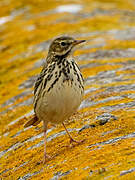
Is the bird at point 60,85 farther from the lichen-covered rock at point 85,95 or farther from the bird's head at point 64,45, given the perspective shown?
the lichen-covered rock at point 85,95

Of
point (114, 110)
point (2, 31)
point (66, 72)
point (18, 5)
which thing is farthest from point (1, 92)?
point (18, 5)

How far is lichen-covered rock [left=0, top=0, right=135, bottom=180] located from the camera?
213 inches

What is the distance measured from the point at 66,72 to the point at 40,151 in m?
1.75

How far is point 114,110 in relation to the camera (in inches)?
294

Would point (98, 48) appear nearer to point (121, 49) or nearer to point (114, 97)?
point (121, 49)

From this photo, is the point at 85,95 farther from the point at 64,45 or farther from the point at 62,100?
the point at 62,100

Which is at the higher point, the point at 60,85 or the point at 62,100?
the point at 60,85

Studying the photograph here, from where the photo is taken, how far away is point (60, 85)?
611cm

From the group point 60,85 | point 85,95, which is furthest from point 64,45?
point 85,95

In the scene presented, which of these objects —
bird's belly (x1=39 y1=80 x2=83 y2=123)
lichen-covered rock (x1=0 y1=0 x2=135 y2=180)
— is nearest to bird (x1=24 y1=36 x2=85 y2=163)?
bird's belly (x1=39 y1=80 x2=83 y2=123)

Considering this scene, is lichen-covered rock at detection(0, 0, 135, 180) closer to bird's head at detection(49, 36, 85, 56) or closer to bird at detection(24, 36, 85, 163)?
bird at detection(24, 36, 85, 163)

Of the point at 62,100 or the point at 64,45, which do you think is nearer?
the point at 62,100

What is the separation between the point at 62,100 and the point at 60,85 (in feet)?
0.76

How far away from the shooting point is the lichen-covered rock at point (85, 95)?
17.8 feet
